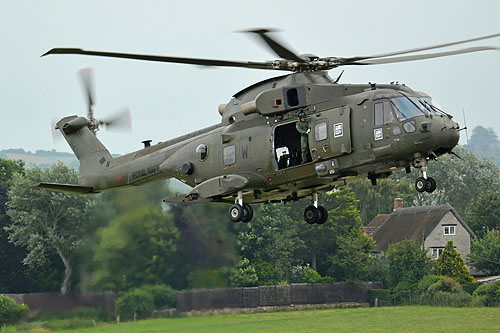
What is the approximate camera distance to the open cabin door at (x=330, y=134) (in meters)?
22.5

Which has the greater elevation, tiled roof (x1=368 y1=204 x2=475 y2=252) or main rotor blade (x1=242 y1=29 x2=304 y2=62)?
main rotor blade (x1=242 y1=29 x2=304 y2=62)

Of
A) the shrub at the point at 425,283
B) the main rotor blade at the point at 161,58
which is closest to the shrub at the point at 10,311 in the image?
the main rotor blade at the point at 161,58

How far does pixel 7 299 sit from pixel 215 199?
15.0 metres

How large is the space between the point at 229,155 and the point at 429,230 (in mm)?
52618

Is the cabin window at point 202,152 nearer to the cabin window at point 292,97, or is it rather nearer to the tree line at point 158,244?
the cabin window at point 292,97

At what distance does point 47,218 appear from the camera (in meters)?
41.0

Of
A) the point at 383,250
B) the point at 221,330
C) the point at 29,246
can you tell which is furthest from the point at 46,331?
the point at 383,250

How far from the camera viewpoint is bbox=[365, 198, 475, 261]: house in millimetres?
74188

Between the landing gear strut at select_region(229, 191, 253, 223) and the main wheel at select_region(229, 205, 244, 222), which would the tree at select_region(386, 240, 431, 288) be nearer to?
the landing gear strut at select_region(229, 191, 253, 223)

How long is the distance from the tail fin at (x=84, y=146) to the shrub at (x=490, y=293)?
137 feet

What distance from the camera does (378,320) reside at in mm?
58688

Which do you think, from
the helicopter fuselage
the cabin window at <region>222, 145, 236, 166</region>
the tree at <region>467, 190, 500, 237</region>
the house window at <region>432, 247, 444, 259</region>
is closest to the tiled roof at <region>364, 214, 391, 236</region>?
the house window at <region>432, 247, 444, 259</region>

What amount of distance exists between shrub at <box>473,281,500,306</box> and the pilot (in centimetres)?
4413

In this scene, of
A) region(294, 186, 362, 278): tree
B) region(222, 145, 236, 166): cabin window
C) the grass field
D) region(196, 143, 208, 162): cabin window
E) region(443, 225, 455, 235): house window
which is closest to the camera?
region(222, 145, 236, 166): cabin window
